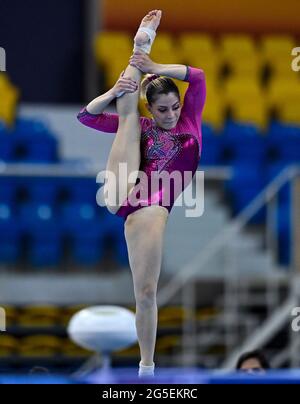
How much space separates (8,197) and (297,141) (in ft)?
7.75

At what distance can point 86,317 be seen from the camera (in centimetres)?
406

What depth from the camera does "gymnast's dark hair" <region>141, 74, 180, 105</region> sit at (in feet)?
10.7

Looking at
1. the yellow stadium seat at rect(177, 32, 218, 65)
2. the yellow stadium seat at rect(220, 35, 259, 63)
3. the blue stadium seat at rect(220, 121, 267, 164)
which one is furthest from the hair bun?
the yellow stadium seat at rect(220, 35, 259, 63)

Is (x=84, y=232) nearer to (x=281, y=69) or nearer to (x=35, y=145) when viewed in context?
(x=35, y=145)

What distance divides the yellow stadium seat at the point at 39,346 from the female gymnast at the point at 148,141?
4369 mm

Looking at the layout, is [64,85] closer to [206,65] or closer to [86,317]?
[206,65]

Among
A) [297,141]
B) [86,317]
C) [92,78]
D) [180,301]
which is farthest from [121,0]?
[86,317]

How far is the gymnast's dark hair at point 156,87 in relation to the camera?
10.7ft

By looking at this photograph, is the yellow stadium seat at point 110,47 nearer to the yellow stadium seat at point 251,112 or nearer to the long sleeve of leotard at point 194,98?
the yellow stadium seat at point 251,112

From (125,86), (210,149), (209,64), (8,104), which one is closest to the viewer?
(125,86)

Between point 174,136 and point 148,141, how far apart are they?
8cm

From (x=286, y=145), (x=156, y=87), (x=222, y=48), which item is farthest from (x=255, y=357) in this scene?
(x=222, y=48)

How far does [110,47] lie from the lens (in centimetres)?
978

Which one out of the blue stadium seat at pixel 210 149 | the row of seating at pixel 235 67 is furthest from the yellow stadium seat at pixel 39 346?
the row of seating at pixel 235 67
